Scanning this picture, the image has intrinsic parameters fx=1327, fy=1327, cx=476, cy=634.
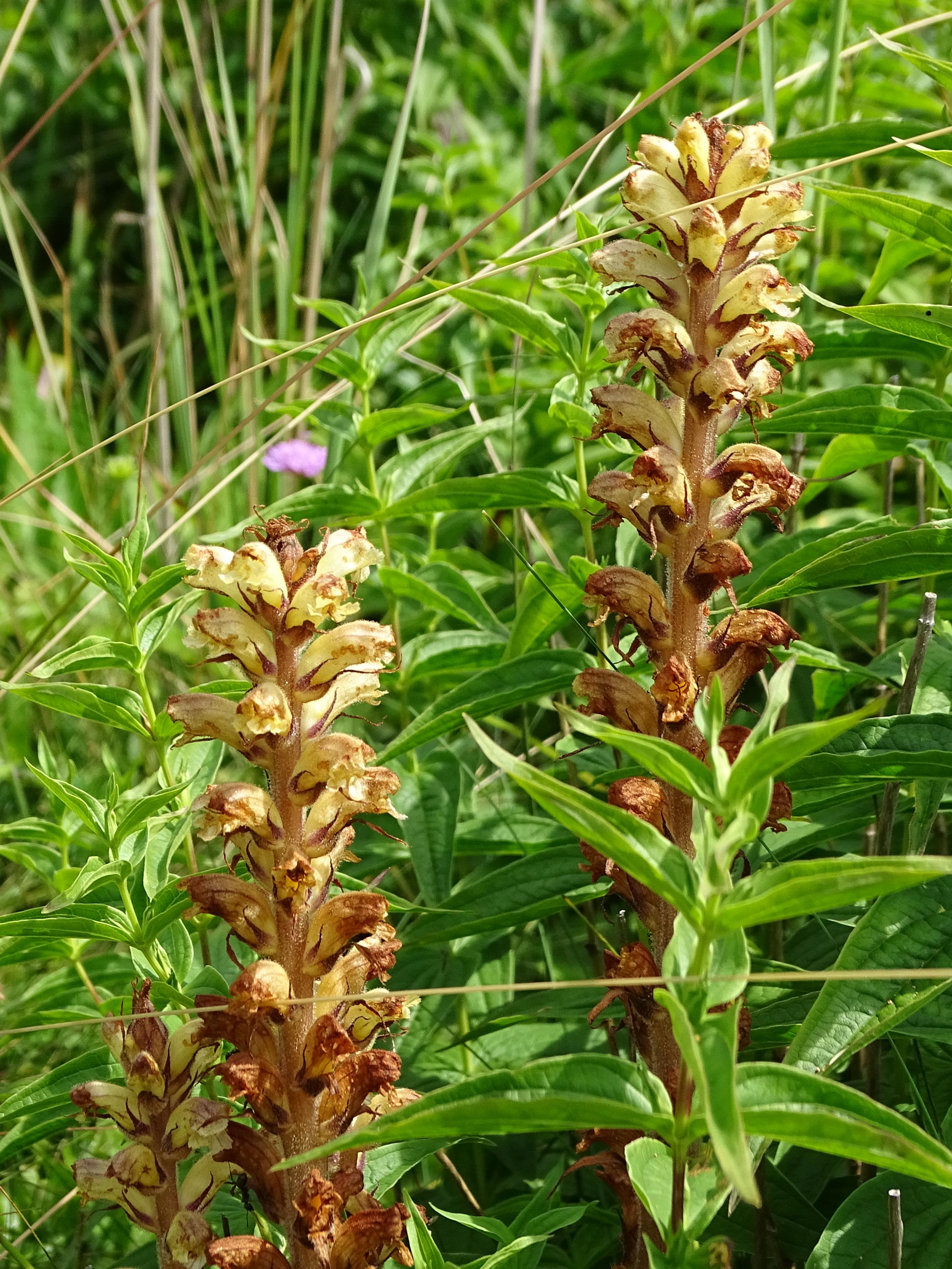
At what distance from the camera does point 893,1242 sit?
1.60 meters

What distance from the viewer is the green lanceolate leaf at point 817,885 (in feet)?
4.01

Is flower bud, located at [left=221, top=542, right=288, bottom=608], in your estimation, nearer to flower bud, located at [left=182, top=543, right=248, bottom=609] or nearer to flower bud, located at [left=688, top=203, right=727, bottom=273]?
flower bud, located at [left=182, top=543, right=248, bottom=609]

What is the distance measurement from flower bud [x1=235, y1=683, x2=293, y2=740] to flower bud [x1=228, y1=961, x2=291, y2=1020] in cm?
29

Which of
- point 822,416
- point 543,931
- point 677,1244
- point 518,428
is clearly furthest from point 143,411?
point 677,1244

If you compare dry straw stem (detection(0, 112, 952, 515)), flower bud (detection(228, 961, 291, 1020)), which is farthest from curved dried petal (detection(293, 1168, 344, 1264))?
dry straw stem (detection(0, 112, 952, 515))

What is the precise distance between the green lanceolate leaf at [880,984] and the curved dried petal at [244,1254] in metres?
0.69

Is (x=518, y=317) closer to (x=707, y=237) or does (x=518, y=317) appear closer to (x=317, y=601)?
(x=707, y=237)

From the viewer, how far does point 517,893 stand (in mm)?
2139

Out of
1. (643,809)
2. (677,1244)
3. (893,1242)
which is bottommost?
(893,1242)

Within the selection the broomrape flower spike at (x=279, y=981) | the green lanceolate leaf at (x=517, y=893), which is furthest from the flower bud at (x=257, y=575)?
the green lanceolate leaf at (x=517, y=893)

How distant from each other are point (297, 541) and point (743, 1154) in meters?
0.96

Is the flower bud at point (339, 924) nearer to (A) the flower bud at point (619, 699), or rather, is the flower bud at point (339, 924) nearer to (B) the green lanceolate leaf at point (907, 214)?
(A) the flower bud at point (619, 699)

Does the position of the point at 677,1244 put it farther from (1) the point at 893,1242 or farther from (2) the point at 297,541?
(2) the point at 297,541

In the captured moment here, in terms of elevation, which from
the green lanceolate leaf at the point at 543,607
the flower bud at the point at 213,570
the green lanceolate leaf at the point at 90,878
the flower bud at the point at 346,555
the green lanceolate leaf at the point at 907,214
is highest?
the green lanceolate leaf at the point at 907,214
